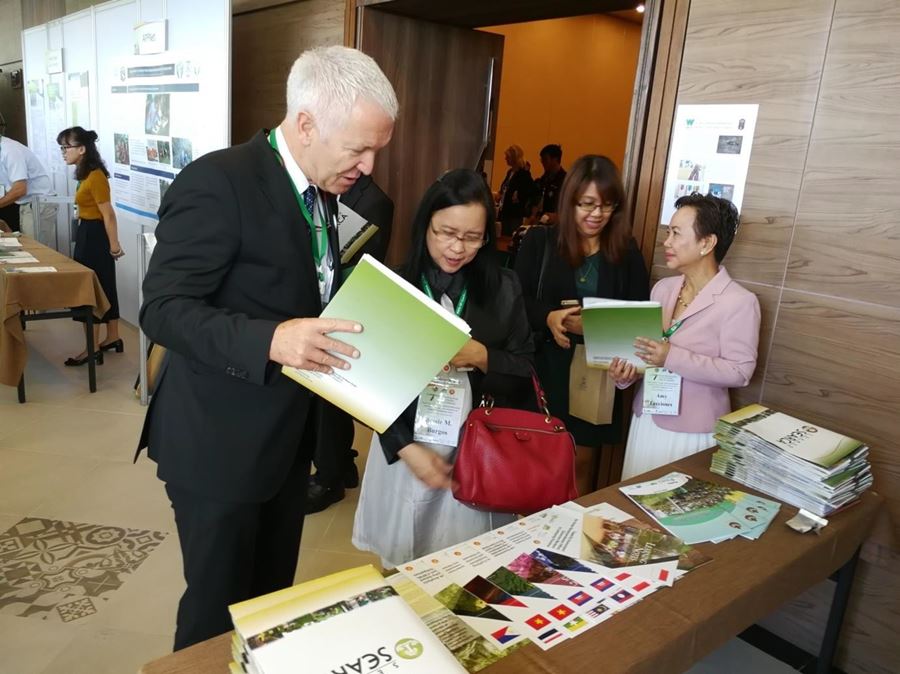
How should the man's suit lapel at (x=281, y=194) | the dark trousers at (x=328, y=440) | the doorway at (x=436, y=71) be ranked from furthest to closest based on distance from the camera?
1. the doorway at (x=436, y=71)
2. the dark trousers at (x=328, y=440)
3. the man's suit lapel at (x=281, y=194)

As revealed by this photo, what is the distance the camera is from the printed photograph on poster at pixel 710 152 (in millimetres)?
2289

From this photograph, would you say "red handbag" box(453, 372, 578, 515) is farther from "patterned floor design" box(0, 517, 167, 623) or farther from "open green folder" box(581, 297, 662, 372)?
"patterned floor design" box(0, 517, 167, 623)

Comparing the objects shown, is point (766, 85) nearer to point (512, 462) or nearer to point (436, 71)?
point (512, 462)

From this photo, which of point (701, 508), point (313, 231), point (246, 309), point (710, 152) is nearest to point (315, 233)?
point (313, 231)

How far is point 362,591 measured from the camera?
884mm

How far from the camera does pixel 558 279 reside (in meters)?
2.40

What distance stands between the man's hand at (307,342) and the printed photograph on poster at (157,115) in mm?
4087

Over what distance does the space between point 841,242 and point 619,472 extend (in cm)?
126

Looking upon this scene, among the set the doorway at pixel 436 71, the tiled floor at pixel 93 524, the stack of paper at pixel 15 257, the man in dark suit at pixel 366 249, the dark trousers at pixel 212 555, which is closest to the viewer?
the dark trousers at pixel 212 555

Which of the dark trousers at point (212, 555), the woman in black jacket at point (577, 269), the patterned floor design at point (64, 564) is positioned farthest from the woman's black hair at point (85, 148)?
the dark trousers at point (212, 555)

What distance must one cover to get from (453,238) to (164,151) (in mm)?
3698

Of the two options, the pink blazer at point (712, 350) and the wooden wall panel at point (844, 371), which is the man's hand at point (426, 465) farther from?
the wooden wall panel at point (844, 371)

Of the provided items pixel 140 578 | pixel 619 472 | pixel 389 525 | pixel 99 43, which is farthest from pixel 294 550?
pixel 99 43

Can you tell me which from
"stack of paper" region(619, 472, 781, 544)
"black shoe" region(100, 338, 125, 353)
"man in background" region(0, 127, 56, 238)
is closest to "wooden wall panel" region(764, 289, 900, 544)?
"stack of paper" region(619, 472, 781, 544)
